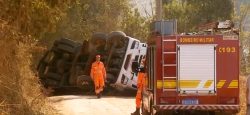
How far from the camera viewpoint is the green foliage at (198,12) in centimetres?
4575

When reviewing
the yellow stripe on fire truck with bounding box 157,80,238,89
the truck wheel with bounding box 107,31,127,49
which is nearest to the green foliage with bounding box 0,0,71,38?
the yellow stripe on fire truck with bounding box 157,80,238,89

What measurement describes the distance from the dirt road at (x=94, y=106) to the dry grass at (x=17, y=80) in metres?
1.38

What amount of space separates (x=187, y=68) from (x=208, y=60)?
0.46 meters

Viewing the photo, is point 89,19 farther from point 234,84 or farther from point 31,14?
point 234,84

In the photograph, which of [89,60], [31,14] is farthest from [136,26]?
[31,14]

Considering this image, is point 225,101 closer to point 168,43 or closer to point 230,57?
point 230,57

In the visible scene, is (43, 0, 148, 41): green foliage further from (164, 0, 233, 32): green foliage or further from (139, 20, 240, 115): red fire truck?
(139, 20, 240, 115): red fire truck

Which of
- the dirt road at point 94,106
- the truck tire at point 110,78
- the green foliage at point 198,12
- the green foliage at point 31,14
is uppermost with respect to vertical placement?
the green foliage at point 198,12

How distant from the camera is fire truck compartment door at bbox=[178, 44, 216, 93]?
12.2 m

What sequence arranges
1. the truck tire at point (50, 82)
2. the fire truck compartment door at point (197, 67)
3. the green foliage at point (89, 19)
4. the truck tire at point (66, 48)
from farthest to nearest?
the green foliage at point (89, 19)
the truck tire at point (66, 48)
the truck tire at point (50, 82)
the fire truck compartment door at point (197, 67)

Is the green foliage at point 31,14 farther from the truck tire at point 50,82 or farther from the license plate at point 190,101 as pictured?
the truck tire at point 50,82

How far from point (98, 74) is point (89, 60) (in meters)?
2.67

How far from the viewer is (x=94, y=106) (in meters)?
18.1

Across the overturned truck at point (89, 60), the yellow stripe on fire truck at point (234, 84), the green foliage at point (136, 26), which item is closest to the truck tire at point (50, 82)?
the overturned truck at point (89, 60)
